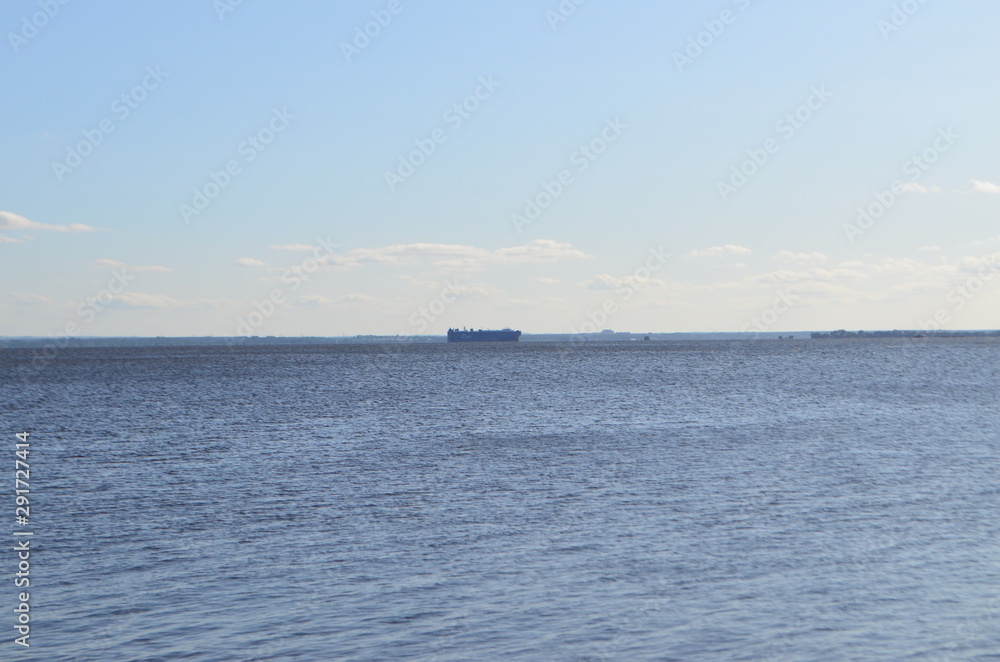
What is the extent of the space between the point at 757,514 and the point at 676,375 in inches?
3552

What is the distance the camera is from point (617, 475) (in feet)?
113

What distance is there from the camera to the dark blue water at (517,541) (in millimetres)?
16344

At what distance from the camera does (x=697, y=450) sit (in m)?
42.1

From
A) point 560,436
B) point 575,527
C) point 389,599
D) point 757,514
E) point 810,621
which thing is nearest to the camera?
point 810,621

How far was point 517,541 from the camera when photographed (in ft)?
77.0

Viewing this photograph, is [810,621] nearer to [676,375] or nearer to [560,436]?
[560,436]

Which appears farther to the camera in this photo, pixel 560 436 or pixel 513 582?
pixel 560 436

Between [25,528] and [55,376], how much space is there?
358ft

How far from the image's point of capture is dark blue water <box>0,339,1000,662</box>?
643 inches

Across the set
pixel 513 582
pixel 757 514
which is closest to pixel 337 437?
pixel 757 514

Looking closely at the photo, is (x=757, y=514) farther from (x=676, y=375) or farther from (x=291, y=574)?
(x=676, y=375)

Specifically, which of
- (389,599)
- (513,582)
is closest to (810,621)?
(513,582)

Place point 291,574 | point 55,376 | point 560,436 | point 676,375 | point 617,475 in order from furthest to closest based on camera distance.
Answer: point 55,376, point 676,375, point 560,436, point 617,475, point 291,574

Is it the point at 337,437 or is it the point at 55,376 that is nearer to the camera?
the point at 337,437
